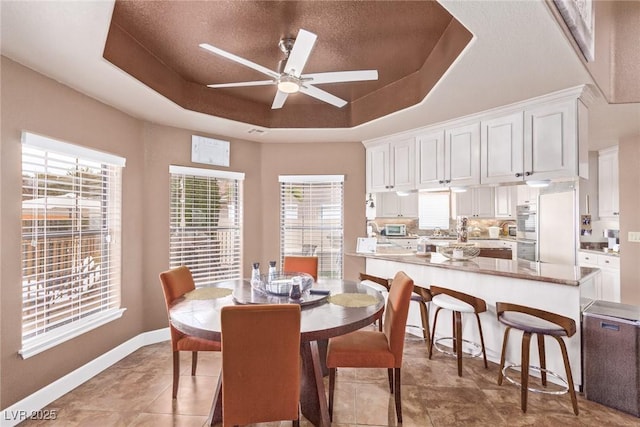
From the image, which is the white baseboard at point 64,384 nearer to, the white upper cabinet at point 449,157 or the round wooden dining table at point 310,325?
the round wooden dining table at point 310,325

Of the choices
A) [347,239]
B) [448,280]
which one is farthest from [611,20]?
[347,239]

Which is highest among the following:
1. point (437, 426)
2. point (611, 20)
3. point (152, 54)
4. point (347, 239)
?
point (611, 20)

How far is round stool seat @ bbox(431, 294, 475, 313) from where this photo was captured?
2717 millimetres

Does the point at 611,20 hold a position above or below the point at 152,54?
above

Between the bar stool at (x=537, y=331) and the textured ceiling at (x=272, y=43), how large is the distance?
6.47 feet

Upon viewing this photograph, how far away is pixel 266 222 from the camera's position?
14.5 ft

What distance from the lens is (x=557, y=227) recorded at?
4332 mm

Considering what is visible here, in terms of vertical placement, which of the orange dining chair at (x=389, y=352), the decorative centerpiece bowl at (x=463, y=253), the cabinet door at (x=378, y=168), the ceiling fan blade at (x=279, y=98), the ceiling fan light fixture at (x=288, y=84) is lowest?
the orange dining chair at (x=389, y=352)

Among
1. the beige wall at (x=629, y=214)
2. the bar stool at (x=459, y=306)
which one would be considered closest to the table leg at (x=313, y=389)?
the bar stool at (x=459, y=306)

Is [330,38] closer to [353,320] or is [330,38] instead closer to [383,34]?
[383,34]

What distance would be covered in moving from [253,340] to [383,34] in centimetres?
229

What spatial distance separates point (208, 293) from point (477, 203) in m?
5.94

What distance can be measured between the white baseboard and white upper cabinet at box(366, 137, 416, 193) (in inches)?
130

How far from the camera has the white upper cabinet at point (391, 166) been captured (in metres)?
3.95
